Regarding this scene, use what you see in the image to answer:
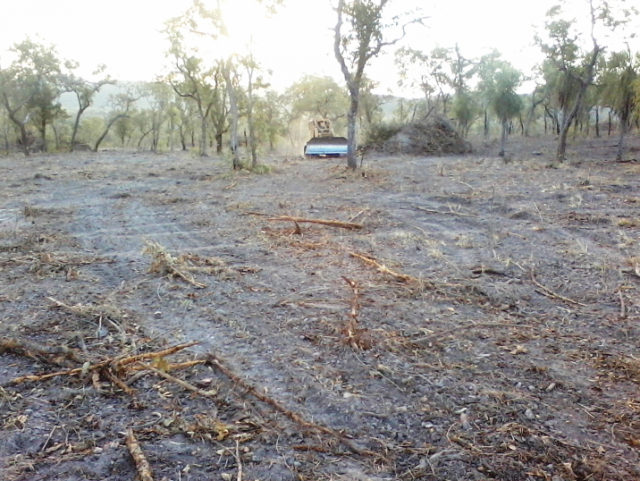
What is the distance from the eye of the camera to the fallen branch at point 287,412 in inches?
92.8

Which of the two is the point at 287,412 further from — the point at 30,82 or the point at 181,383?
the point at 30,82

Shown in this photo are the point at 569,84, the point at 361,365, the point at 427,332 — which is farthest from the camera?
the point at 569,84

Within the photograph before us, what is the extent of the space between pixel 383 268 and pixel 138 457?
325cm

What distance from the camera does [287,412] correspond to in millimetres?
2607

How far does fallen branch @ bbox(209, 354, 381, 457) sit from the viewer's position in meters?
2.36

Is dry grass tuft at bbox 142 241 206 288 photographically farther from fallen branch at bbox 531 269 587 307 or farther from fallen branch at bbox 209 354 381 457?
fallen branch at bbox 531 269 587 307

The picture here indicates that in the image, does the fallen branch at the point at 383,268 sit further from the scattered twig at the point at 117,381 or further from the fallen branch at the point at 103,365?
the scattered twig at the point at 117,381

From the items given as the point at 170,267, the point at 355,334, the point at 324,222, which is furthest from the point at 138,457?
the point at 324,222

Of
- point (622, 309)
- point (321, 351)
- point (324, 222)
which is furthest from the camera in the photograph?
point (324, 222)

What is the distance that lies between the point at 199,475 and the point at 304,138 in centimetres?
5757

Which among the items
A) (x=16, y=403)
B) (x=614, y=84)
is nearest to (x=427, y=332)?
(x=16, y=403)

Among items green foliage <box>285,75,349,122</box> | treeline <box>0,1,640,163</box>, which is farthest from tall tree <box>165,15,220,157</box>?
green foliage <box>285,75,349,122</box>

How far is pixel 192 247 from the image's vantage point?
607 cm

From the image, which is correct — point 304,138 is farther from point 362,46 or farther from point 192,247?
point 192,247
